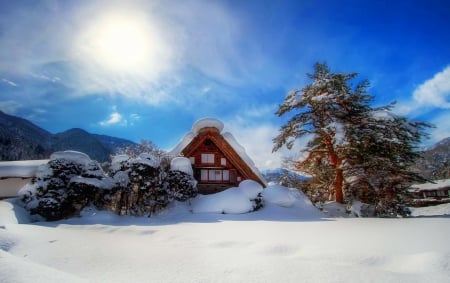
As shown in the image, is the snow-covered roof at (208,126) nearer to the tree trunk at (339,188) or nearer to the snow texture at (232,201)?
the snow texture at (232,201)

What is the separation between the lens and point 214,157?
19953 millimetres

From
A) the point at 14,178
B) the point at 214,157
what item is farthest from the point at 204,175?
the point at 14,178

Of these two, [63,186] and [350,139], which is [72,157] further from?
[350,139]

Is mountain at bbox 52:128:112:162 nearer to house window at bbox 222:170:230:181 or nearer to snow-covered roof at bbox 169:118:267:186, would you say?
snow-covered roof at bbox 169:118:267:186

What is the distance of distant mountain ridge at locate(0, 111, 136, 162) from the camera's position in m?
37.6

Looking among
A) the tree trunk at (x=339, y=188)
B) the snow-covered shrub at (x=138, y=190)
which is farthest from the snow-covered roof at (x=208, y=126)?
the tree trunk at (x=339, y=188)

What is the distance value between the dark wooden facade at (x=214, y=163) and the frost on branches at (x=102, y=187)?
5.36 m

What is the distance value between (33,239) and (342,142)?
13183 millimetres

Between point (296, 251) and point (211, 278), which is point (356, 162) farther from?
point (211, 278)

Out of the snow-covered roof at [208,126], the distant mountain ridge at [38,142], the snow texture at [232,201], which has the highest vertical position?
the distant mountain ridge at [38,142]

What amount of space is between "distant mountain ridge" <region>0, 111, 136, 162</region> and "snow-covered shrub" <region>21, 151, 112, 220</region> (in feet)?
110

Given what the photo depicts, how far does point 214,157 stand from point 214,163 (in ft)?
1.67

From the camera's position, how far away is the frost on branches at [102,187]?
427 inches

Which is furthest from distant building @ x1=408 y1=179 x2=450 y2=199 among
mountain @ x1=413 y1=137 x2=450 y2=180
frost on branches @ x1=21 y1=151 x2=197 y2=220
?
frost on branches @ x1=21 y1=151 x2=197 y2=220
